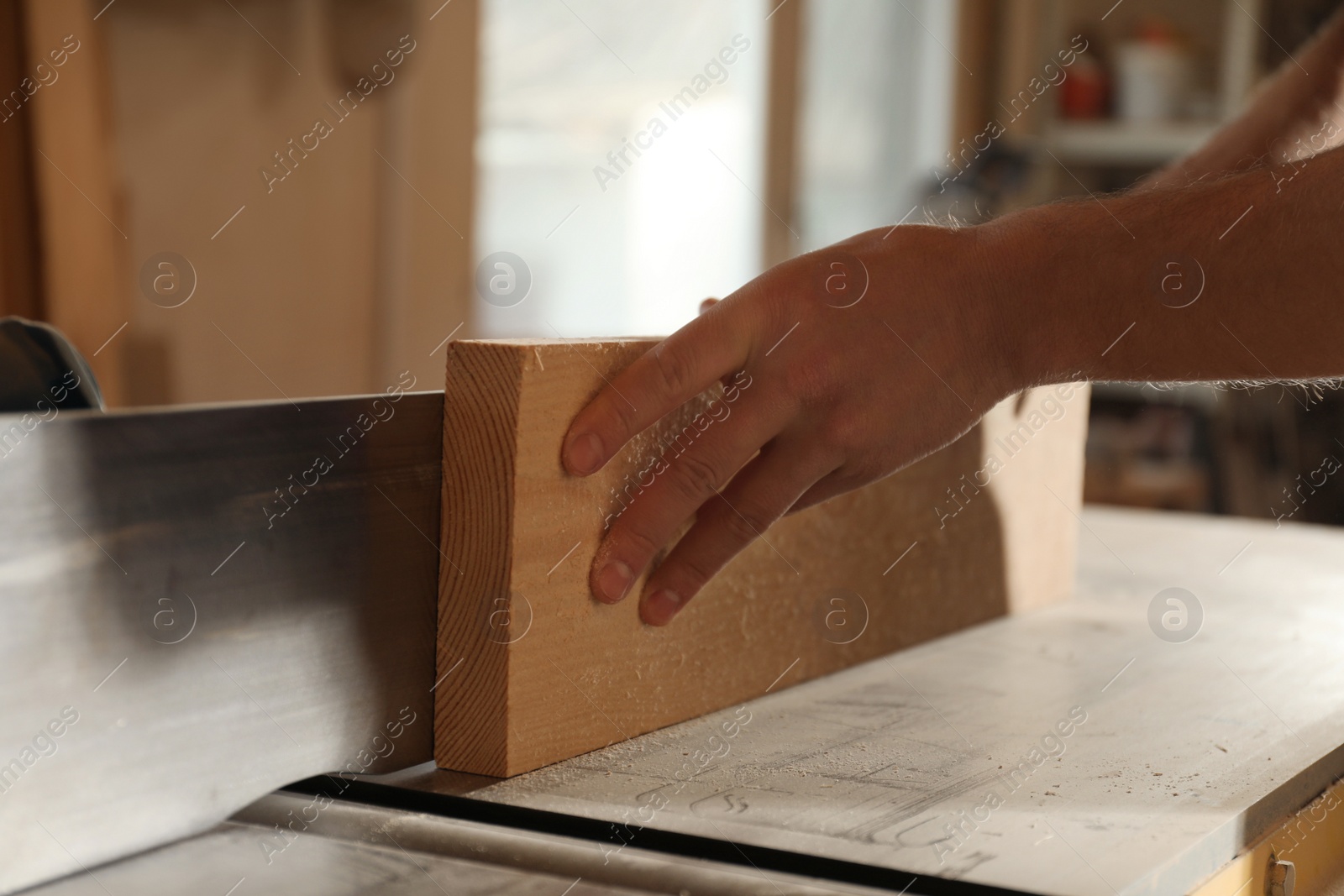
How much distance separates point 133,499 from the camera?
2.27ft

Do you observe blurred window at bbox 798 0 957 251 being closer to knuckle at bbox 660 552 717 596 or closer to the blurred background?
the blurred background

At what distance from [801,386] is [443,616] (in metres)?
0.29

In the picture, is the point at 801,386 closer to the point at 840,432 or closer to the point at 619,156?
the point at 840,432

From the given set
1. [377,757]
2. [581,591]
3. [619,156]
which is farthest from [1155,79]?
[377,757]

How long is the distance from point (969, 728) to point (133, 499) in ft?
1.99

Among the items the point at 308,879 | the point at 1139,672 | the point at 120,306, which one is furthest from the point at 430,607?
the point at 120,306

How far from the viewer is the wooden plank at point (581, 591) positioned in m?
0.83

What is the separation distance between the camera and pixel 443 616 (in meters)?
0.86

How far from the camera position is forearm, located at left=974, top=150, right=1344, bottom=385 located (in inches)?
34.8

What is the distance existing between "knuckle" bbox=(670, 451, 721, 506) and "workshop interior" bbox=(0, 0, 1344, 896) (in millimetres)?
37

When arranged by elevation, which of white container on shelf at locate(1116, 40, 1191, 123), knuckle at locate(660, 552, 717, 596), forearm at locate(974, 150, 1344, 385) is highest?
white container on shelf at locate(1116, 40, 1191, 123)

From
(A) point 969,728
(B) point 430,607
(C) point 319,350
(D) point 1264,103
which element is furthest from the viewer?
(C) point 319,350

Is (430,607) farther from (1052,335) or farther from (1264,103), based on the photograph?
(1264,103)

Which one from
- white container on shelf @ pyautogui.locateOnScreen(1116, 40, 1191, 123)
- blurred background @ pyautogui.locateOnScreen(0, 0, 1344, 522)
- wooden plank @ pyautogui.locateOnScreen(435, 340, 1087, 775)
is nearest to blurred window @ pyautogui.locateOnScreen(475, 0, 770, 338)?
blurred background @ pyautogui.locateOnScreen(0, 0, 1344, 522)
